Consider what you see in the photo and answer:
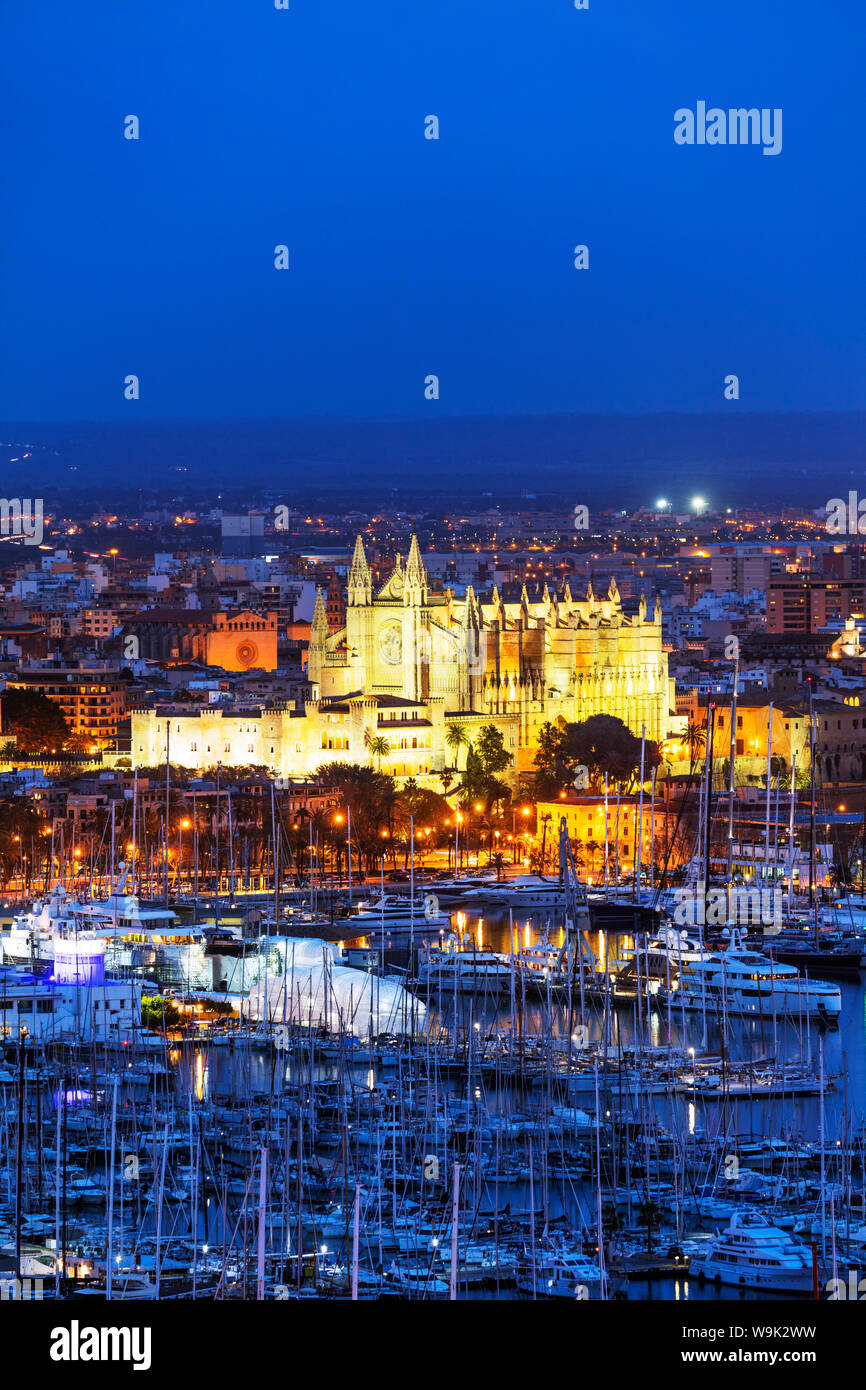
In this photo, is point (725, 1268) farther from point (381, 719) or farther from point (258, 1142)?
point (381, 719)

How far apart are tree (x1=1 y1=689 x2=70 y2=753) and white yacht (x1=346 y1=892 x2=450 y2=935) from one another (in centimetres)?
1199

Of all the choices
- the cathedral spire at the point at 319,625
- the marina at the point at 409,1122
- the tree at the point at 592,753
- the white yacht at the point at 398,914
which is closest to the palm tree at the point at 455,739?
the tree at the point at 592,753

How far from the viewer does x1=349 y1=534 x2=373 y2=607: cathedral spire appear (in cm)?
3600

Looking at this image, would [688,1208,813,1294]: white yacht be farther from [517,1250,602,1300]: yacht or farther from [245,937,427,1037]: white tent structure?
[245,937,427,1037]: white tent structure

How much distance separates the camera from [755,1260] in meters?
9.64

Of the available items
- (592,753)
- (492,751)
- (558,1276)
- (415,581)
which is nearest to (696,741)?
(592,753)

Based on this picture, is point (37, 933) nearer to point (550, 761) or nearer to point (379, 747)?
point (379, 747)

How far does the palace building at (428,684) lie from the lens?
3266cm

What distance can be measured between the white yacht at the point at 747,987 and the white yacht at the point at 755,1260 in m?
6.36

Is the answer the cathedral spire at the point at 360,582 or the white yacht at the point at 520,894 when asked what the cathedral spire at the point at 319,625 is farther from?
the white yacht at the point at 520,894

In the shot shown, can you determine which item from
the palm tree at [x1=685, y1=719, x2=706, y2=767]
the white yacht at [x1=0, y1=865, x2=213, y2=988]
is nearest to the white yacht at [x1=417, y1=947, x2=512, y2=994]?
the white yacht at [x1=0, y1=865, x2=213, y2=988]

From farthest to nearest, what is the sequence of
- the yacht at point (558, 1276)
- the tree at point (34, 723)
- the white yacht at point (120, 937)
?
the tree at point (34, 723), the white yacht at point (120, 937), the yacht at point (558, 1276)
